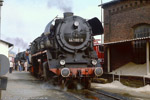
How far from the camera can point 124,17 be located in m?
17.9

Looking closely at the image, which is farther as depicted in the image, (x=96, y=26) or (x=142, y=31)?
(x=142, y=31)

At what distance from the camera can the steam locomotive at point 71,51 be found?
34.9 feet

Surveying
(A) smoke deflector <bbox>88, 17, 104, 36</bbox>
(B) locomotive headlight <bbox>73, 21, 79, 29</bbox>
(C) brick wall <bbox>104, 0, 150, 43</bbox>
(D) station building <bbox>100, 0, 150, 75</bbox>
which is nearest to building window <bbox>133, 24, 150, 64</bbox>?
(D) station building <bbox>100, 0, 150, 75</bbox>

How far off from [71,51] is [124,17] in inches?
322

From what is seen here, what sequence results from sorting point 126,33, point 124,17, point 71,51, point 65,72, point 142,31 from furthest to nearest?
point 124,17
point 126,33
point 142,31
point 71,51
point 65,72

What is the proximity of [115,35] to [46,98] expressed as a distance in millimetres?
11412

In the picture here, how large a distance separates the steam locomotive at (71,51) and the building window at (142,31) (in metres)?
6.35

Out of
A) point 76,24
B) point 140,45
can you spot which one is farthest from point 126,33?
point 76,24

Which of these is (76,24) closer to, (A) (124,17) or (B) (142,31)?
(B) (142,31)

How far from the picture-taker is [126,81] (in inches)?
546

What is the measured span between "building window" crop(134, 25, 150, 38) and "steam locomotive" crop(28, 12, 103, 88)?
6348 mm

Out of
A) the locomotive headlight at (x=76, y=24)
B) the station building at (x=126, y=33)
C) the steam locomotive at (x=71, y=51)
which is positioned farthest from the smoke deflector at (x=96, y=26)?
the station building at (x=126, y=33)

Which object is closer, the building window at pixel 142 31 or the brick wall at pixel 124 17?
the brick wall at pixel 124 17

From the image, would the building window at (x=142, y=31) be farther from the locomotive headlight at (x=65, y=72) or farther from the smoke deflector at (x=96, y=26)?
the locomotive headlight at (x=65, y=72)
